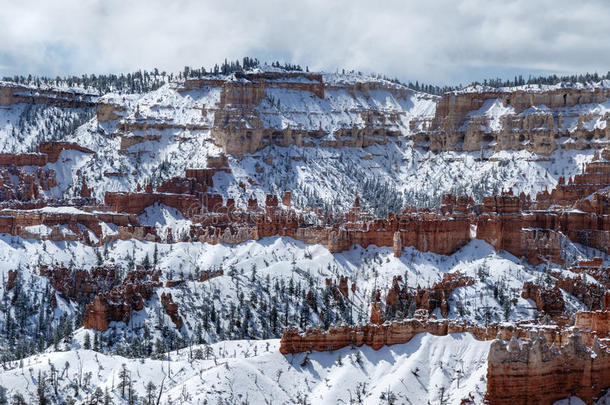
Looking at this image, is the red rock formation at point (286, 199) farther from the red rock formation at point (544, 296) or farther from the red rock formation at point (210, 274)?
the red rock formation at point (544, 296)

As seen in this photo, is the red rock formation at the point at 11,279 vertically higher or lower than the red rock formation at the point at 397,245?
lower

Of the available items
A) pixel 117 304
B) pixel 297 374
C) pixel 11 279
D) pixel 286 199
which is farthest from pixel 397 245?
pixel 297 374

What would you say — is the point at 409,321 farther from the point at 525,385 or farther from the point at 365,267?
the point at 365,267

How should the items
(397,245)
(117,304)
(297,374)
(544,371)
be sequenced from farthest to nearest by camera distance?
(397,245) < (117,304) < (297,374) < (544,371)

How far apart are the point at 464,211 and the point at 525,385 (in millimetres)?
72038

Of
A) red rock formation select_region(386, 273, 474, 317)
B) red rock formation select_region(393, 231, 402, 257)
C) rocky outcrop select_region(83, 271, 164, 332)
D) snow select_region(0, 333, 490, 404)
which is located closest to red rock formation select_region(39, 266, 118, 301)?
rocky outcrop select_region(83, 271, 164, 332)

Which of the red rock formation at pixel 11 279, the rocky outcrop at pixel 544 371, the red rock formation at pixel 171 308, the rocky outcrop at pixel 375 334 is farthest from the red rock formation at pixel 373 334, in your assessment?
the red rock formation at pixel 11 279

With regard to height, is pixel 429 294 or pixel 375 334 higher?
pixel 429 294

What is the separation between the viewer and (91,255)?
5054 inches

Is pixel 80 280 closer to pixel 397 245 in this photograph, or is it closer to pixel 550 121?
pixel 397 245

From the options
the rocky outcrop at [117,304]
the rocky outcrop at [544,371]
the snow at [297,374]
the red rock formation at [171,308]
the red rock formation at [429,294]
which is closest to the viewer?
the rocky outcrop at [544,371]

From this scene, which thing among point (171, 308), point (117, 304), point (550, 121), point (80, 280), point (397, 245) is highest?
point (550, 121)

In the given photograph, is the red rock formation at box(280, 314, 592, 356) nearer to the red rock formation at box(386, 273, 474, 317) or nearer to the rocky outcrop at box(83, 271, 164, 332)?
the rocky outcrop at box(83, 271, 164, 332)

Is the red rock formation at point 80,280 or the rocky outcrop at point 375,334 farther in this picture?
the red rock formation at point 80,280
